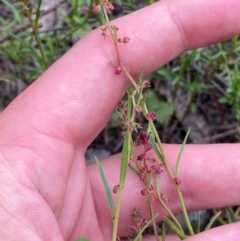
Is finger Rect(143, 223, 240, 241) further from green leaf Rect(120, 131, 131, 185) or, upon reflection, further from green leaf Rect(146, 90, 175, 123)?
green leaf Rect(146, 90, 175, 123)

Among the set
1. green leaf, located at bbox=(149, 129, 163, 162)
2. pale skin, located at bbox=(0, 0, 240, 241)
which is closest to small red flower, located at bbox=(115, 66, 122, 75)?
pale skin, located at bbox=(0, 0, 240, 241)

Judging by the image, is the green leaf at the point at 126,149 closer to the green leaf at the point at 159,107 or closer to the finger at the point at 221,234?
the finger at the point at 221,234

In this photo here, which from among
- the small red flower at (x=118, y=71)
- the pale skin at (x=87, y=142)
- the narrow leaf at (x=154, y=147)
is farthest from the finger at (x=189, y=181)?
the small red flower at (x=118, y=71)

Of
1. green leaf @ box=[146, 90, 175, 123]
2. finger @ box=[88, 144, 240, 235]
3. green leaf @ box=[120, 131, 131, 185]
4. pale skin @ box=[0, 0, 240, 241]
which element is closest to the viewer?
green leaf @ box=[120, 131, 131, 185]

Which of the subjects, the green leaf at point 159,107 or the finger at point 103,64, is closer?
the finger at point 103,64

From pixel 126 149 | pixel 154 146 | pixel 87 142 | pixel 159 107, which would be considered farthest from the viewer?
pixel 159 107

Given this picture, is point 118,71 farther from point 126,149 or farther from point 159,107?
point 159,107

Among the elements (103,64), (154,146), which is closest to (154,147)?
(154,146)
